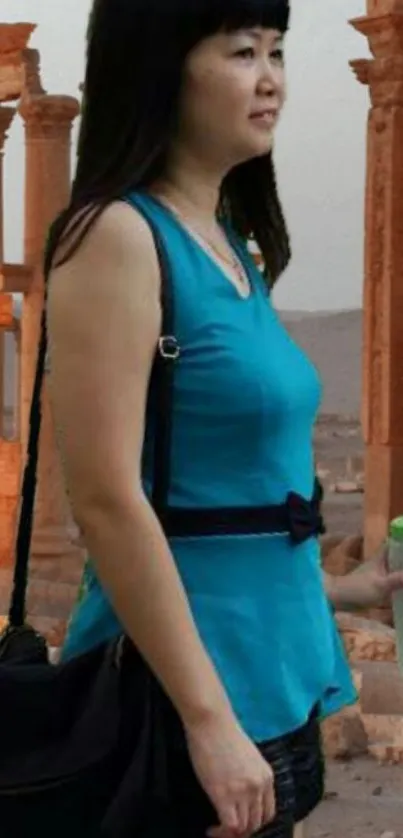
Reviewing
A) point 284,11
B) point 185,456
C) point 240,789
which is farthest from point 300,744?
point 284,11

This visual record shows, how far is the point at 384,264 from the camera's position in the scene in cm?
1430

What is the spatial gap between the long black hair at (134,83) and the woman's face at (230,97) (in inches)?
0.7

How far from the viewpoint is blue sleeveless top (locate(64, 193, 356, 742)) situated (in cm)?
229

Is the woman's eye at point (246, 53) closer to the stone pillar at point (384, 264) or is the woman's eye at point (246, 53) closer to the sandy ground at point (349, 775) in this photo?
the sandy ground at point (349, 775)

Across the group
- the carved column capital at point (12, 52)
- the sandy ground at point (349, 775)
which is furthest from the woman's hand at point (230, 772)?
the carved column capital at point (12, 52)

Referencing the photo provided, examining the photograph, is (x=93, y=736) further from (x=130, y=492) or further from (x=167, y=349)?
(x=167, y=349)

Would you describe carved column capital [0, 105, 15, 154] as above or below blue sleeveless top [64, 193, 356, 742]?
below

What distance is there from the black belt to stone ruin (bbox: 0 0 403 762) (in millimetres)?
5938

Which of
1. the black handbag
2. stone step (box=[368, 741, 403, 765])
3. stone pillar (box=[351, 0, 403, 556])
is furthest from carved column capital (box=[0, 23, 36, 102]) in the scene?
the black handbag

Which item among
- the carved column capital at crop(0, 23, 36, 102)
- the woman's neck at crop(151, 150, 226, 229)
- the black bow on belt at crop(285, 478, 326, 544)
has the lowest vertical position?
the carved column capital at crop(0, 23, 36, 102)

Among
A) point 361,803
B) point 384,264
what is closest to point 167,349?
point 361,803

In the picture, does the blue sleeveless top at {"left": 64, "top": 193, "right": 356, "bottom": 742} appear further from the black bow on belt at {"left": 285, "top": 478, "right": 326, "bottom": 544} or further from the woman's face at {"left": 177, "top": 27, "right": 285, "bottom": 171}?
the woman's face at {"left": 177, "top": 27, "right": 285, "bottom": 171}

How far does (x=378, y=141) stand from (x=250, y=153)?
12.0 meters

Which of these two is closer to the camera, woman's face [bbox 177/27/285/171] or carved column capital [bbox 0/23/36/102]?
woman's face [bbox 177/27/285/171]
